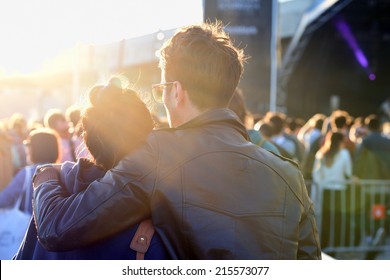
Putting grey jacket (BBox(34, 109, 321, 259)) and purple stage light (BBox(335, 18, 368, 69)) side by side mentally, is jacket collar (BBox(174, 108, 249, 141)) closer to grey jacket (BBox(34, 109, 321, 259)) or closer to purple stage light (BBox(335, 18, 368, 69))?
grey jacket (BBox(34, 109, 321, 259))

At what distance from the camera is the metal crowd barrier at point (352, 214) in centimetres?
746

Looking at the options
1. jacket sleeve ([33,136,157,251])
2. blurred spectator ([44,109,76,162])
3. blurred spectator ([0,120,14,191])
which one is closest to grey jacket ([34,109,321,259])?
jacket sleeve ([33,136,157,251])

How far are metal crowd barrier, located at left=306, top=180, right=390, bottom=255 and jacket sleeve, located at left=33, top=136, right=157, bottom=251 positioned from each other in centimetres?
576

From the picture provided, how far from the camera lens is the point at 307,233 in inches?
81.0

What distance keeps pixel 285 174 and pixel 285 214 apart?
12 cm

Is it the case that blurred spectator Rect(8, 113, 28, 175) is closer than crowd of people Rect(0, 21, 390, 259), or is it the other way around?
crowd of people Rect(0, 21, 390, 259)

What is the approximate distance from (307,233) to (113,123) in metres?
0.66

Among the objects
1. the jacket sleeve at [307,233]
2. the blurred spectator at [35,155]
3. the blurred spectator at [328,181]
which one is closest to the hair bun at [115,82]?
the jacket sleeve at [307,233]

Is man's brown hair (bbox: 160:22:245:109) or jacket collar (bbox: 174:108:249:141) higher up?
man's brown hair (bbox: 160:22:245:109)

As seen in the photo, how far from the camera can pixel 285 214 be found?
1.94 meters

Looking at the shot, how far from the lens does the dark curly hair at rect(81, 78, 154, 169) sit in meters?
1.97
